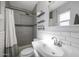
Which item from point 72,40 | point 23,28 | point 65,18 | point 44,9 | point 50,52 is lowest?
point 50,52

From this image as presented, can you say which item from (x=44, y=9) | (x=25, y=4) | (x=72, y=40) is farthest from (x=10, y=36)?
(x=72, y=40)

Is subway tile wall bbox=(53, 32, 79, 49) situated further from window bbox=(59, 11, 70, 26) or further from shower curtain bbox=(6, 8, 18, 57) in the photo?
shower curtain bbox=(6, 8, 18, 57)

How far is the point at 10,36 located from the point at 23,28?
227 millimetres

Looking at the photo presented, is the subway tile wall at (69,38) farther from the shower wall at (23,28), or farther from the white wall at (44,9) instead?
the shower wall at (23,28)

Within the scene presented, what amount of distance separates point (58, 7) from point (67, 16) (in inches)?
8.3

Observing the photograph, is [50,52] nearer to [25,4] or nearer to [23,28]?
[23,28]

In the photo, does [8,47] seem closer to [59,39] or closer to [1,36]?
[1,36]

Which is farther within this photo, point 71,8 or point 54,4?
point 54,4

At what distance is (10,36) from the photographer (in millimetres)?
793

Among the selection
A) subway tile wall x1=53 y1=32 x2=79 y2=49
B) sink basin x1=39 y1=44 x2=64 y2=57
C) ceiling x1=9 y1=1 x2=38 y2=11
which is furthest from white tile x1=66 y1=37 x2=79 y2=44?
ceiling x1=9 y1=1 x2=38 y2=11

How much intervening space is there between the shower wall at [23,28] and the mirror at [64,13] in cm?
38

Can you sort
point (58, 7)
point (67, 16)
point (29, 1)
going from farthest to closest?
point (29, 1) < point (58, 7) < point (67, 16)

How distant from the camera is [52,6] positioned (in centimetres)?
89

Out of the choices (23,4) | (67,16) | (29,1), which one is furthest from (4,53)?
(67,16)
